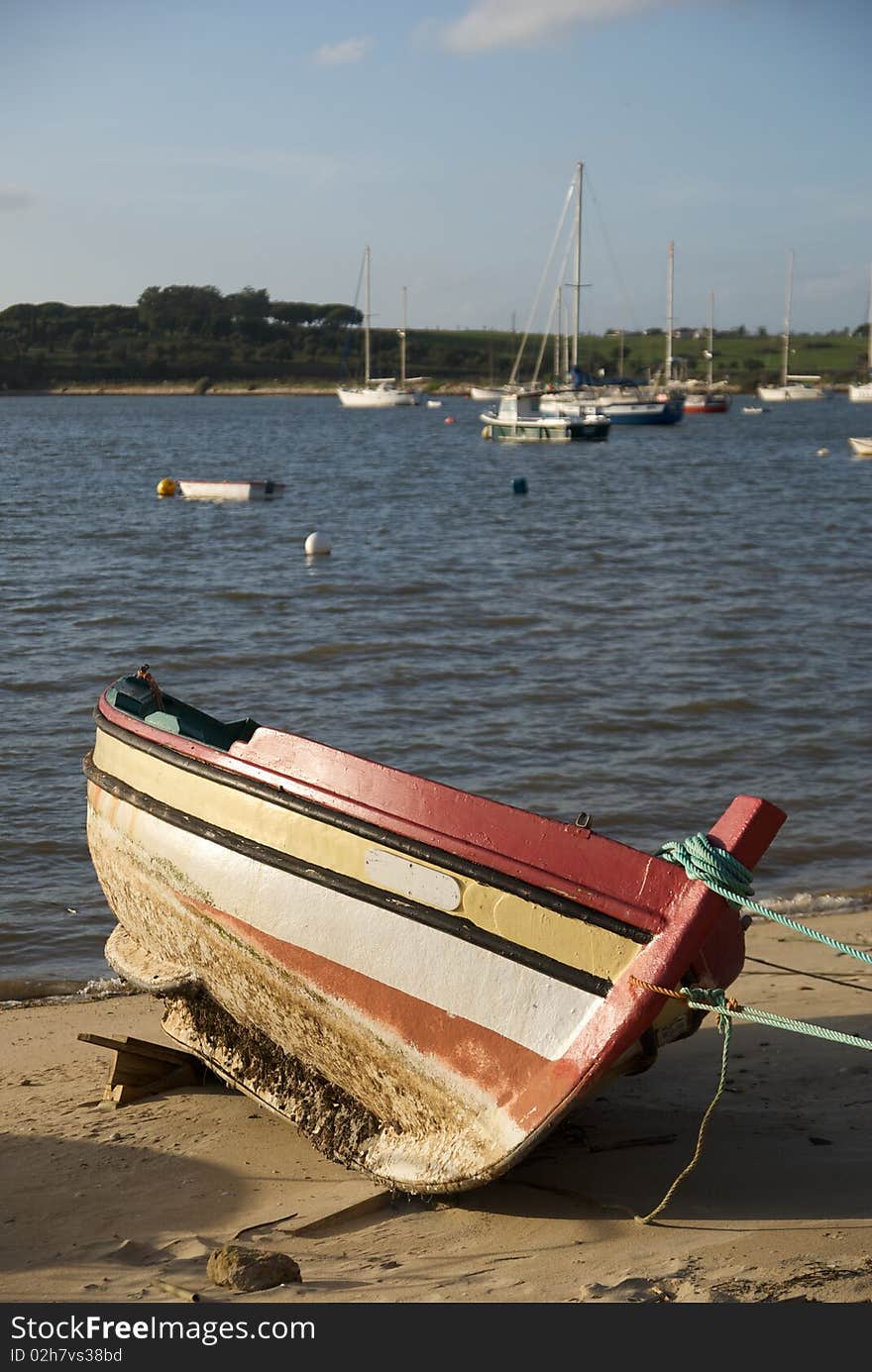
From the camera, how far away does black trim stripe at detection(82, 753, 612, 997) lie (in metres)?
4.13

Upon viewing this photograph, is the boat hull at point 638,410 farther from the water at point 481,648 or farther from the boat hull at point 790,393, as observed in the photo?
the boat hull at point 790,393

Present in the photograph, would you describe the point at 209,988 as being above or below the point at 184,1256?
above

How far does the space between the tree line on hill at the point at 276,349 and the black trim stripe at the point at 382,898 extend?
416 ft

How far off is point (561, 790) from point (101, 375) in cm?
14737

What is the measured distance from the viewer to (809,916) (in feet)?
25.1

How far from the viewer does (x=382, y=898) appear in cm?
444

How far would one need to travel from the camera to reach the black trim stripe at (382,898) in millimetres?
4129

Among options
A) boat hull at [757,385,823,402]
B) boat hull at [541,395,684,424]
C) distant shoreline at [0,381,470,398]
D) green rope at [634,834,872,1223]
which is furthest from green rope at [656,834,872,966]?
distant shoreline at [0,381,470,398]

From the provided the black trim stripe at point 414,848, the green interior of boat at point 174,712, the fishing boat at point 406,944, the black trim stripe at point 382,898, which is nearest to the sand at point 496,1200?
the fishing boat at point 406,944

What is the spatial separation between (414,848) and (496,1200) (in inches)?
45.4

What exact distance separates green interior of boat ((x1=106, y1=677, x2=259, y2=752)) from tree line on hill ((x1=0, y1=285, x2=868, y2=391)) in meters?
125

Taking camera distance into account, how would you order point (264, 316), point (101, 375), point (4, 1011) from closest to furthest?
point (4, 1011) < point (101, 375) < point (264, 316)

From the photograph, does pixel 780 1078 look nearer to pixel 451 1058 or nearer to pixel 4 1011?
pixel 451 1058
